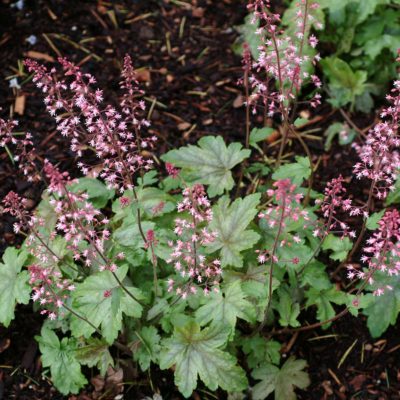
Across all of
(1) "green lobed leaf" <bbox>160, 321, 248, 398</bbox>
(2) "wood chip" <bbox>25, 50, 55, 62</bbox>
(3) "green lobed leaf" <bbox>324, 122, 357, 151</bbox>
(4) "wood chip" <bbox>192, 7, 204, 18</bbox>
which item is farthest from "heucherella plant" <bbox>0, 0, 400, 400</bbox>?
(4) "wood chip" <bbox>192, 7, 204, 18</bbox>

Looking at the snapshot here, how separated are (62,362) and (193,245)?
1.26m

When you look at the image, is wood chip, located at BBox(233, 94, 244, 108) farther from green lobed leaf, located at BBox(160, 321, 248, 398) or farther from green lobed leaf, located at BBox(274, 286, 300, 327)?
green lobed leaf, located at BBox(160, 321, 248, 398)

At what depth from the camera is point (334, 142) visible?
5309 millimetres

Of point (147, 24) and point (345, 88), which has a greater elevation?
point (147, 24)

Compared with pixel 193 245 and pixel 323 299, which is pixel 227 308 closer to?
pixel 193 245

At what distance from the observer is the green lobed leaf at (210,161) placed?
4.02 meters

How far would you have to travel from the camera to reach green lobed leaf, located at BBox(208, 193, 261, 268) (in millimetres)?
3613

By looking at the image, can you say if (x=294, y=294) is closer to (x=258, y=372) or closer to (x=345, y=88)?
(x=258, y=372)

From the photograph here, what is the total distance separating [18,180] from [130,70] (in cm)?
207

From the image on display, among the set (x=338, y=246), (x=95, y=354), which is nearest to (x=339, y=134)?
(x=338, y=246)

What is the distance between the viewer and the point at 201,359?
3482 millimetres

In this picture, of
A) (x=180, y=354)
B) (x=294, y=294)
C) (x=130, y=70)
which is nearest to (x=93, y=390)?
(x=180, y=354)

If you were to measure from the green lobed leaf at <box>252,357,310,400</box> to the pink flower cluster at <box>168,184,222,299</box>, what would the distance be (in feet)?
2.35

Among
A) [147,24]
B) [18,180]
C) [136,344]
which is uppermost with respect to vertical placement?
[147,24]
